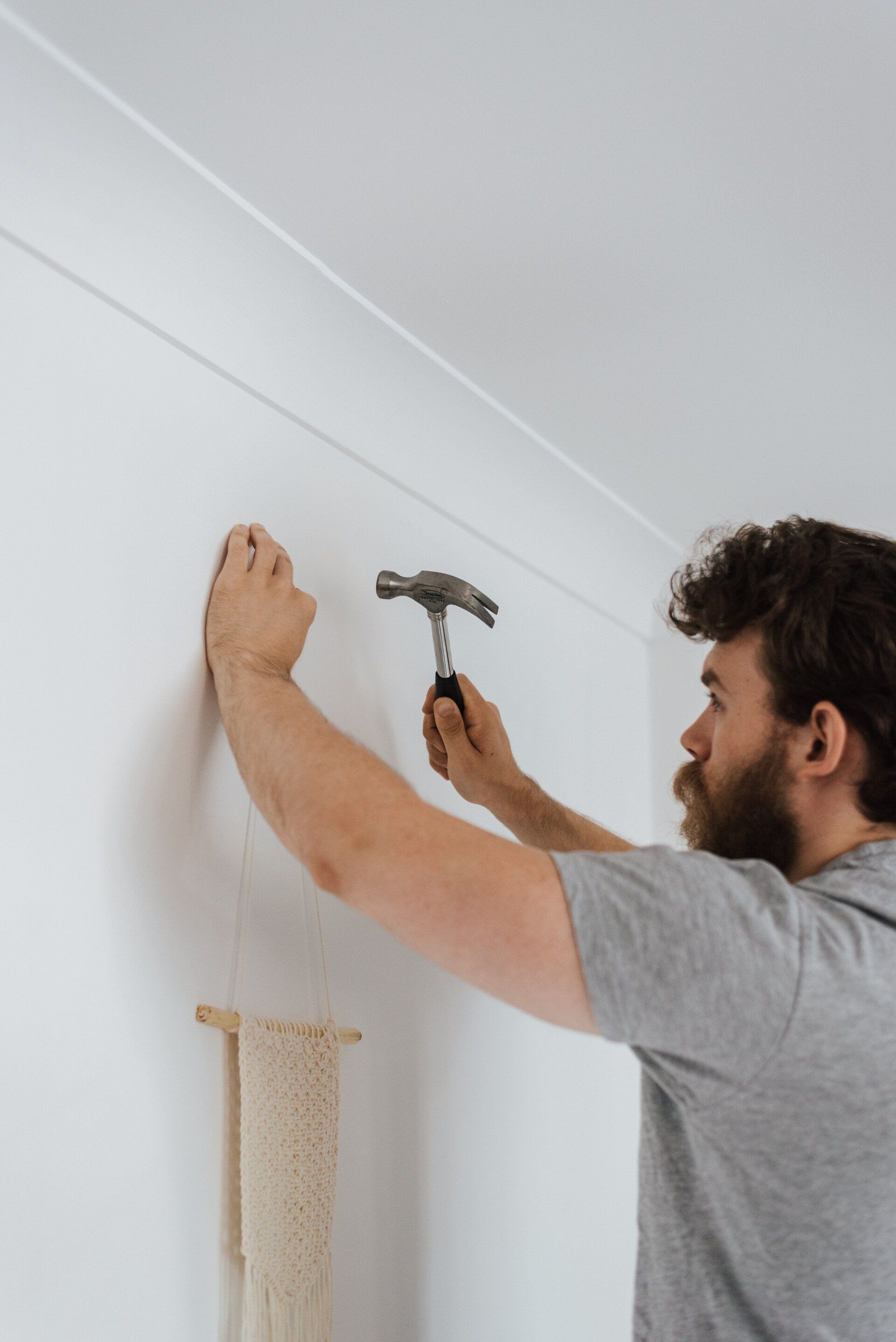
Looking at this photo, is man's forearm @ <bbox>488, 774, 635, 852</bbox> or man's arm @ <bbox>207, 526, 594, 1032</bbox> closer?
man's arm @ <bbox>207, 526, 594, 1032</bbox>

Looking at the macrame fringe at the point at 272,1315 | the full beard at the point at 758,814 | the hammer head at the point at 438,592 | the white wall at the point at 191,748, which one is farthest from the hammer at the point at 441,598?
the macrame fringe at the point at 272,1315

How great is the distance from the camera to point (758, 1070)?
32.6 inches

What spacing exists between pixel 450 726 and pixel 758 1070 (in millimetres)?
643

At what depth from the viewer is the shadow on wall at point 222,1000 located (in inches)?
39.3

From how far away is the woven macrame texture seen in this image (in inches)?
39.0

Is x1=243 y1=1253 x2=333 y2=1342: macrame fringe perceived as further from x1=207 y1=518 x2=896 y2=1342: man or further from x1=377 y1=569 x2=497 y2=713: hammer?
x1=377 y1=569 x2=497 y2=713: hammer

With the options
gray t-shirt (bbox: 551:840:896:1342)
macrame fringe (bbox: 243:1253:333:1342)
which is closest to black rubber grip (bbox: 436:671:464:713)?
gray t-shirt (bbox: 551:840:896:1342)

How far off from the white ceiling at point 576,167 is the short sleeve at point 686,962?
0.71m

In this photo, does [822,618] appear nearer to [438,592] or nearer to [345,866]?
[438,592]

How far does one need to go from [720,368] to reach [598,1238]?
1353mm

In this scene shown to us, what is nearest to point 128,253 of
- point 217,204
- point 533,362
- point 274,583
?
point 217,204

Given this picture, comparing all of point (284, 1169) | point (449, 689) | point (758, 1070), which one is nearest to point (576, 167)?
point (449, 689)

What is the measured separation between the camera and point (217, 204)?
3.66 feet

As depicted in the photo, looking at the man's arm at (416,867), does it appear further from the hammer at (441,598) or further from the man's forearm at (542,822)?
the man's forearm at (542,822)
